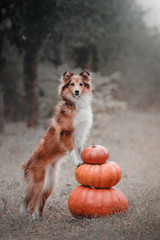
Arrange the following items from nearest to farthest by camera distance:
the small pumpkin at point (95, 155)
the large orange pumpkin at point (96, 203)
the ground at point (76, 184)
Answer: the ground at point (76, 184), the large orange pumpkin at point (96, 203), the small pumpkin at point (95, 155)

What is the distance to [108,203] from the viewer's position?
321 centimetres

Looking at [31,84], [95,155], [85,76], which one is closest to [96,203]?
[95,155]

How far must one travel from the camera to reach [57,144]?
3467 mm

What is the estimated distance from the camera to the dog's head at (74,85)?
3.72 m

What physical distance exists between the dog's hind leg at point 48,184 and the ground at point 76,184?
18 centimetres

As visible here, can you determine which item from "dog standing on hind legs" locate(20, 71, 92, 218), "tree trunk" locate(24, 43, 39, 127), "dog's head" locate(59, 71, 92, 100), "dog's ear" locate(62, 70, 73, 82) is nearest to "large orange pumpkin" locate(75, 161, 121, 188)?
"dog standing on hind legs" locate(20, 71, 92, 218)

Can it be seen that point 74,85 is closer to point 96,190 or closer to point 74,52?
point 96,190

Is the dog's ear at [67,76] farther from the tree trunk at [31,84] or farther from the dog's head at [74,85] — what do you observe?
the tree trunk at [31,84]

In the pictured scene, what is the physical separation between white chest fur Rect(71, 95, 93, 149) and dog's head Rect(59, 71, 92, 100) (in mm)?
106

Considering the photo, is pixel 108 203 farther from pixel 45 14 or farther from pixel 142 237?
pixel 45 14

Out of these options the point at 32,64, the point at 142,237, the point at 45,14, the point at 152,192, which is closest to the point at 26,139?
the point at 32,64

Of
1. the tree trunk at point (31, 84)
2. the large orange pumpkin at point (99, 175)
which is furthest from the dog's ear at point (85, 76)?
the tree trunk at point (31, 84)

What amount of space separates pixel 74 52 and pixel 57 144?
10.1 metres

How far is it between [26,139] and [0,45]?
3850mm
